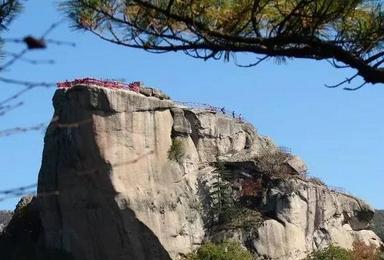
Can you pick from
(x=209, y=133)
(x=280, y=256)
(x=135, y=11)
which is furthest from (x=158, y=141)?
(x=135, y=11)

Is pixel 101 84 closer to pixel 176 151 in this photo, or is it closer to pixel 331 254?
pixel 176 151

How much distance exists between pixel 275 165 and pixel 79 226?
553cm

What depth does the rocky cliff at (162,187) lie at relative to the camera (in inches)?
930

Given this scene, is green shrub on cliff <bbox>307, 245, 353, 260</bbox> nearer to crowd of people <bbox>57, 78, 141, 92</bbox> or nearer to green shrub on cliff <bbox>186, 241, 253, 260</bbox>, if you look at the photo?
green shrub on cliff <bbox>186, 241, 253, 260</bbox>

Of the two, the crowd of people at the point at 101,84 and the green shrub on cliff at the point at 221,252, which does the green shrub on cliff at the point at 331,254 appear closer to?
the green shrub on cliff at the point at 221,252

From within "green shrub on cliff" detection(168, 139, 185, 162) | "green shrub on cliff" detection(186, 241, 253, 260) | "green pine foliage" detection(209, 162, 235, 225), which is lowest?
"green shrub on cliff" detection(186, 241, 253, 260)

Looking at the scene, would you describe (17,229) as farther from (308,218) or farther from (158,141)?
(308,218)

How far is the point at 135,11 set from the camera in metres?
4.80

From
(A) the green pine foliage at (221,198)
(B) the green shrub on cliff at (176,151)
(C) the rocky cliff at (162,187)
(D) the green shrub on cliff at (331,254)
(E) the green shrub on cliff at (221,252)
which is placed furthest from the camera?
(A) the green pine foliage at (221,198)

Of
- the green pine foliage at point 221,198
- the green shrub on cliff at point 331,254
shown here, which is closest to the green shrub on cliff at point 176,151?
the green pine foliage at point 221,198

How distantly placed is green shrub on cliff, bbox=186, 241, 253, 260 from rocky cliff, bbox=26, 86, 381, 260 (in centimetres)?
43

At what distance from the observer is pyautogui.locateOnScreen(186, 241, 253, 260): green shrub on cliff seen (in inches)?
924

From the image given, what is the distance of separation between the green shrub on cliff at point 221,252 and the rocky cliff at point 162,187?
43cm

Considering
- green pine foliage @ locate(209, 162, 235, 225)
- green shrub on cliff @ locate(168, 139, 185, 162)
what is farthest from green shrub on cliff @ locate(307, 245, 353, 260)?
green shrub on cliff @ locate(168, 139, 185, 162)
